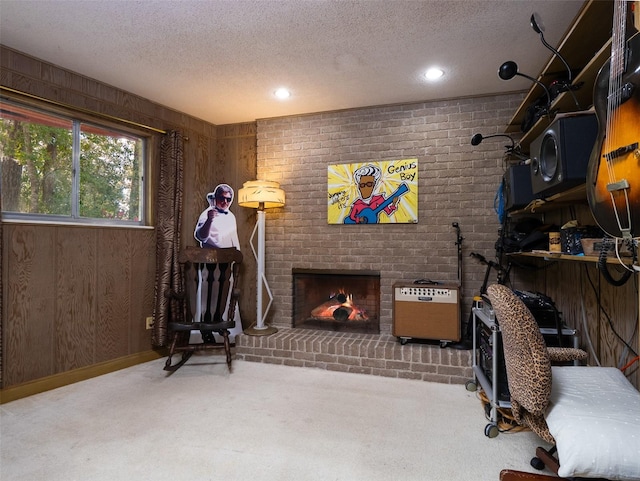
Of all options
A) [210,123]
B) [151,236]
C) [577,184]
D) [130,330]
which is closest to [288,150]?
Answer: [210,123]

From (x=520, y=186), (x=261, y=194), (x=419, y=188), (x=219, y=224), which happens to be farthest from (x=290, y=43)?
(x=219, y=224)

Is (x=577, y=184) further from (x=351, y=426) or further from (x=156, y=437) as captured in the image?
(x=156, y=437)

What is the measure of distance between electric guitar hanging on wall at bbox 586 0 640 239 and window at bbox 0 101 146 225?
134 inches

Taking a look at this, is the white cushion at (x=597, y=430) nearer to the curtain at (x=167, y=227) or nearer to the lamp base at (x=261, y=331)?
the lamp base at (x=261, y=331)

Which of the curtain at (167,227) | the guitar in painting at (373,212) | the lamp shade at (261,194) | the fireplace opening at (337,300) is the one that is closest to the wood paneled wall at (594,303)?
the guitar in painting at (373,212)

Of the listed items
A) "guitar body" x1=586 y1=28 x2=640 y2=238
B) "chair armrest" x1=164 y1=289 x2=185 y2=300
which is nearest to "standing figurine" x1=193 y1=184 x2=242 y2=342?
"chair armrest" x1=164 y1=289 x2=185 y2=300

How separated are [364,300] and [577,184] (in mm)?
2283

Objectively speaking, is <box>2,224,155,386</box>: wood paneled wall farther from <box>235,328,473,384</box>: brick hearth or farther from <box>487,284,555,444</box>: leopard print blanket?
<box>487,284,555,444</box>: leopard print blanket

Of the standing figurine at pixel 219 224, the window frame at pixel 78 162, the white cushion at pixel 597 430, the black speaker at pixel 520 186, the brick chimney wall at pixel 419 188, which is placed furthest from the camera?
the standing figurine at pixel 219 224

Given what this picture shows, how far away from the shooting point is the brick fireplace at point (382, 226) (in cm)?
304

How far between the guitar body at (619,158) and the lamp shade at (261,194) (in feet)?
8.47

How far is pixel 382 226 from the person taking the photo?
3.43 m

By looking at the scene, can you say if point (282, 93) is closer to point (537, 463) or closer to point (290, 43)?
point (290, 43)

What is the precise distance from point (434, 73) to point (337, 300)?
2.32m
